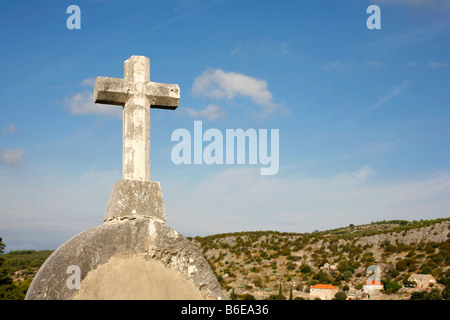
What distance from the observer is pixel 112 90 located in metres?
5.23

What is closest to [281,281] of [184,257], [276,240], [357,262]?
[357,262]

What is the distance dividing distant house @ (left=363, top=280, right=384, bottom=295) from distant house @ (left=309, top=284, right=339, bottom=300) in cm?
259

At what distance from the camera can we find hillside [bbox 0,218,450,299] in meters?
42.0

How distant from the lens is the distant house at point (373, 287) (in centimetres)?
4008

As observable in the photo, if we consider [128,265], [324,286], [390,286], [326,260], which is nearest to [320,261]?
[326,260]

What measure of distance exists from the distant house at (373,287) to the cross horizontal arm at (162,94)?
38.3 metres

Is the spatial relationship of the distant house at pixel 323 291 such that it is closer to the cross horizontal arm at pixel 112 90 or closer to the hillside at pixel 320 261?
the hillside at pixel 320 261

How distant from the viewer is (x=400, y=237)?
5188 centimetres

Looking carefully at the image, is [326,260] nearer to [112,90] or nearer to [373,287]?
[373,287]

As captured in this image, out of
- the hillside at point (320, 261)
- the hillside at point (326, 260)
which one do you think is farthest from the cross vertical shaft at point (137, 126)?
the hillside at point (326, 260)

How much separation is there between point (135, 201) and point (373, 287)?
39815 mm

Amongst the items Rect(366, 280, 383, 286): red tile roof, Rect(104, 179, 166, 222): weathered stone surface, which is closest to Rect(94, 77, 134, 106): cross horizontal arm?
Rect(104, 179, 166, 222): weathered stone surface

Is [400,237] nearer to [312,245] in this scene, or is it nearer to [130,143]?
[312,245]
